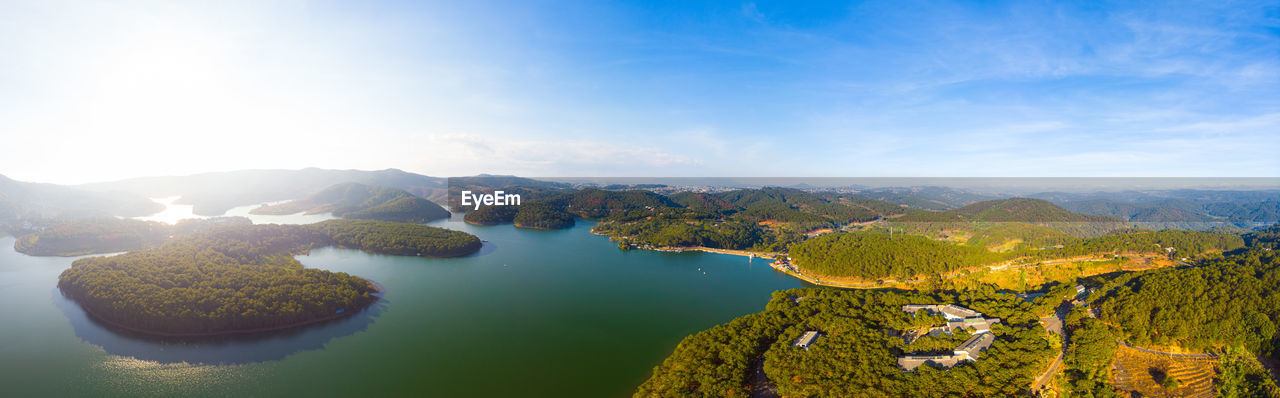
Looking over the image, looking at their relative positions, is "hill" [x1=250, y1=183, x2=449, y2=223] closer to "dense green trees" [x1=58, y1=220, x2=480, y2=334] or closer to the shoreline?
"dense green trees" [x1=58, y1=220, x2=480, y2=334]

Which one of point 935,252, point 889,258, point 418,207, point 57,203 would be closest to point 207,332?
point 889,258

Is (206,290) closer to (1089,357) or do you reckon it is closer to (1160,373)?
(1089,357)

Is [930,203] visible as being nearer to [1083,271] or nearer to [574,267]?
[1083,271]

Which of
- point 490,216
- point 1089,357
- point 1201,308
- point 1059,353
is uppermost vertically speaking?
point 1201,308

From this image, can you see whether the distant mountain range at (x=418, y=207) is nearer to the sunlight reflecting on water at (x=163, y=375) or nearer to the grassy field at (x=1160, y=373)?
the grassy field at (x=1160, y=373)

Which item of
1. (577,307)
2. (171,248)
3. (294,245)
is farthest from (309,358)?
(294,245)
